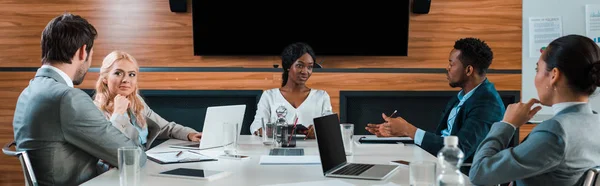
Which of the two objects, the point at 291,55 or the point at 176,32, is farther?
the point at 176,32

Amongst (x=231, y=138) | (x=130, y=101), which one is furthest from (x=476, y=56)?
(x=130, y=101)

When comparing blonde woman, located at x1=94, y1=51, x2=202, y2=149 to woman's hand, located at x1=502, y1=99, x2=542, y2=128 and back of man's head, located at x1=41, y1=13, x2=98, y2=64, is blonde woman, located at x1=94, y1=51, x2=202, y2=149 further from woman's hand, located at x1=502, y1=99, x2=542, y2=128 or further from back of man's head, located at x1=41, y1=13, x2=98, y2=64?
woman's hand, located at x1=502, y1=99, x2=542, y2=128

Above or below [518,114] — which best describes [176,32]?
above

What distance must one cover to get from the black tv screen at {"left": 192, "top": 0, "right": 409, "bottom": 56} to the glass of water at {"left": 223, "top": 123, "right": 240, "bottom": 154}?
218cm

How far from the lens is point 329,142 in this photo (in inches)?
79.6

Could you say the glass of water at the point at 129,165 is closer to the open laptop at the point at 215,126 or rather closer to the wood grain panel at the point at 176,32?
the open laptop at the point at 215,126

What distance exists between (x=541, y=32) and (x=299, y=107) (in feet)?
6.95

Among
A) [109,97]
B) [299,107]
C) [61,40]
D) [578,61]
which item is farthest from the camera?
[299,107]

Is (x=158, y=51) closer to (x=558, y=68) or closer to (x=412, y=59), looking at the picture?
(x=412, y=59)

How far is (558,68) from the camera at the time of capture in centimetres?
180

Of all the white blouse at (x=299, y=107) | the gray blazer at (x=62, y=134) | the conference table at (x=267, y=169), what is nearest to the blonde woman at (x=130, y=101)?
the conference table at (x=267, y=169)

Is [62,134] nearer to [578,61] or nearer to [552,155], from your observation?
[552,155]

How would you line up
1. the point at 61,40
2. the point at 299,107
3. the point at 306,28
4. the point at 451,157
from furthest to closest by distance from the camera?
1. the point at 306,28
2. the point at 299,107
3. the point at 61,40
4. the point at 451,157

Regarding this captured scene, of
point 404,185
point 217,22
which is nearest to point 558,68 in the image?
point 404,185
